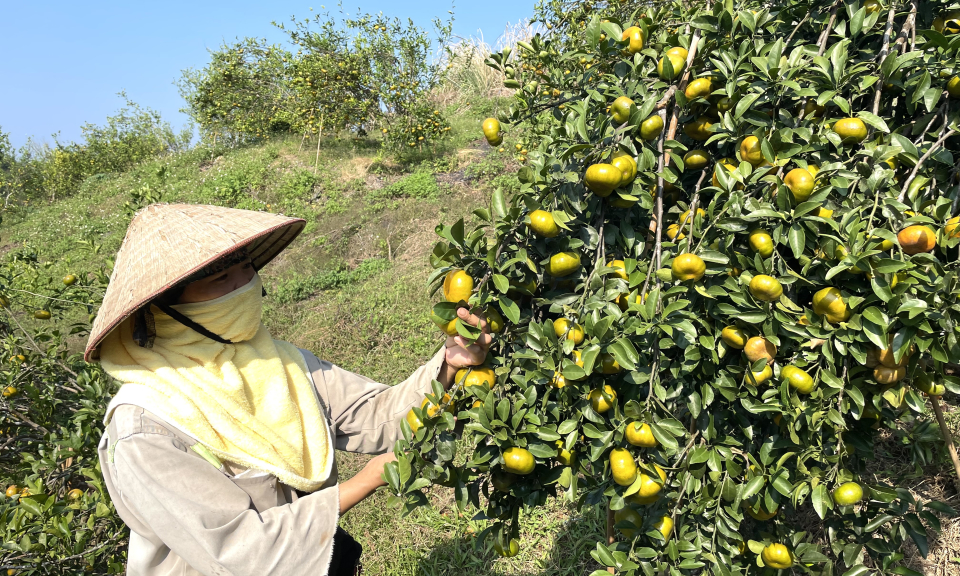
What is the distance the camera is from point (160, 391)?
4.25 feet

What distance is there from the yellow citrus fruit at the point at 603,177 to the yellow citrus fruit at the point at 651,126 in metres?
0.13

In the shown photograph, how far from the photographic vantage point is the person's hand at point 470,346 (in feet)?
3.57

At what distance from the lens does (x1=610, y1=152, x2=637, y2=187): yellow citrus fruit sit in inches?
40.1

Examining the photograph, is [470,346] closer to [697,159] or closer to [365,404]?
[697,159]

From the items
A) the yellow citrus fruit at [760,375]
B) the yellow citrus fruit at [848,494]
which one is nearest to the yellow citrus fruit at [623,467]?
the yellow citrus fruit at [760,375]

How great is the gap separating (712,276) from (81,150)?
1808 cm

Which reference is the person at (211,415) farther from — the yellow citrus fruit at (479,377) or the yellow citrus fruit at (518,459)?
the yellow citrus fruit at (518,459)

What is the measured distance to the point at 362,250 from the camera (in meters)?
6.32

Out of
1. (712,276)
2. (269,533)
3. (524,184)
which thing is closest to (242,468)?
(269,533)

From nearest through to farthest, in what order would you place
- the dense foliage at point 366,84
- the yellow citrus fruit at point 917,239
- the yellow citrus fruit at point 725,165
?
1. the yellow citrus fruit at point 917,239
2. the yellow citrus fruit at point 725,165
3. the dense foliage at point 366,84

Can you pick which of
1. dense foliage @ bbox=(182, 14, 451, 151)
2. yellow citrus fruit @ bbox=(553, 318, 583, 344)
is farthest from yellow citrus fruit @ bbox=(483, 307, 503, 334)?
dense foliage @ bbox=(182, 14, 451, 151)

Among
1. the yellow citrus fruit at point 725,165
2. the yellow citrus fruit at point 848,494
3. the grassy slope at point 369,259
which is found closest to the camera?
A: the yellow citrus fruit at point 848,494

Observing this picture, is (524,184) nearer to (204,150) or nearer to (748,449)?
(748,449)

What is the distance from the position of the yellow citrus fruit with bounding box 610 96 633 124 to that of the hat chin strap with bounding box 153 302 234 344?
1.09 metres
